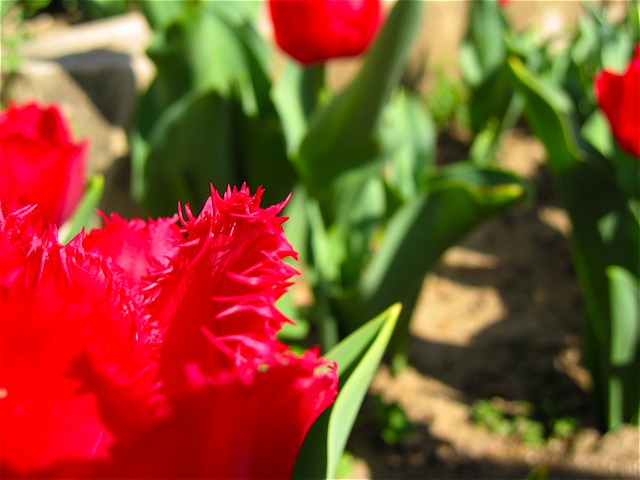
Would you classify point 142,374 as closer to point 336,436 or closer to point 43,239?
point 43,239

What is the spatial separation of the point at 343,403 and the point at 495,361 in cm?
151

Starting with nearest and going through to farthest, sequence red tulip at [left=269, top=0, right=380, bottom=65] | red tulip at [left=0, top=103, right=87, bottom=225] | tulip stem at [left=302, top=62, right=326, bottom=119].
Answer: red tulip at [left=0, top=103, right=87, bottom=225] < red tulip at [left=269, top=0, right=380, bottom=65] < tulip stem at [left=302, top=62, right=326, bottom=119]

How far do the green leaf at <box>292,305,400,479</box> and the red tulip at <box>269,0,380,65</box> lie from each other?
29.0 inches

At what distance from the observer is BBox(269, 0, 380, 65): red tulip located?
1.15 meters

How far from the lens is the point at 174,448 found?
0.84ft

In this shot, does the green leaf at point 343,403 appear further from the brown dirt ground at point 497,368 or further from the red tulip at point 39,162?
the brown dirt ground at point 497,368

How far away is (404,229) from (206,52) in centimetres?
46

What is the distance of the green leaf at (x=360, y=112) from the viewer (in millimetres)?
1042

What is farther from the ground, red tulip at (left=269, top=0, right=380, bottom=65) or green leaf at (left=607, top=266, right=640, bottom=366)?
red tulip at (left=269, top=0, right=380, bottom=65)

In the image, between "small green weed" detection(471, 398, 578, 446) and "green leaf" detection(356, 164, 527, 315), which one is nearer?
"green leaf" detection(356, 164, 527, 315)

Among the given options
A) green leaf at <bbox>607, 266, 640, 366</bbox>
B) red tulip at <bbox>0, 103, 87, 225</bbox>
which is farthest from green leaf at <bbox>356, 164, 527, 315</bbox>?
red tulip at <bbox>0, 103, 87, 225</bbox>

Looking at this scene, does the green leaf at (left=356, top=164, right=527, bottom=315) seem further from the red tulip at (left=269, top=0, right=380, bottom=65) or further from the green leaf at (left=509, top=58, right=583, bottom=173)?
the red tulip at (left=269, top=0, right=380, bottom=65)

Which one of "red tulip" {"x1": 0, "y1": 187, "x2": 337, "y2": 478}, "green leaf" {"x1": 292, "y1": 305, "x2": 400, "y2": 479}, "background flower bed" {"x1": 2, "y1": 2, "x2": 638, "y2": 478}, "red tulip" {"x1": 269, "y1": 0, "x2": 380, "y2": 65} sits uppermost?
"red tulip" {"x1": 0, "y1": 187, "x2": 337, "y2": 478}

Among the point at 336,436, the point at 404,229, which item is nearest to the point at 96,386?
the point at 336,436
